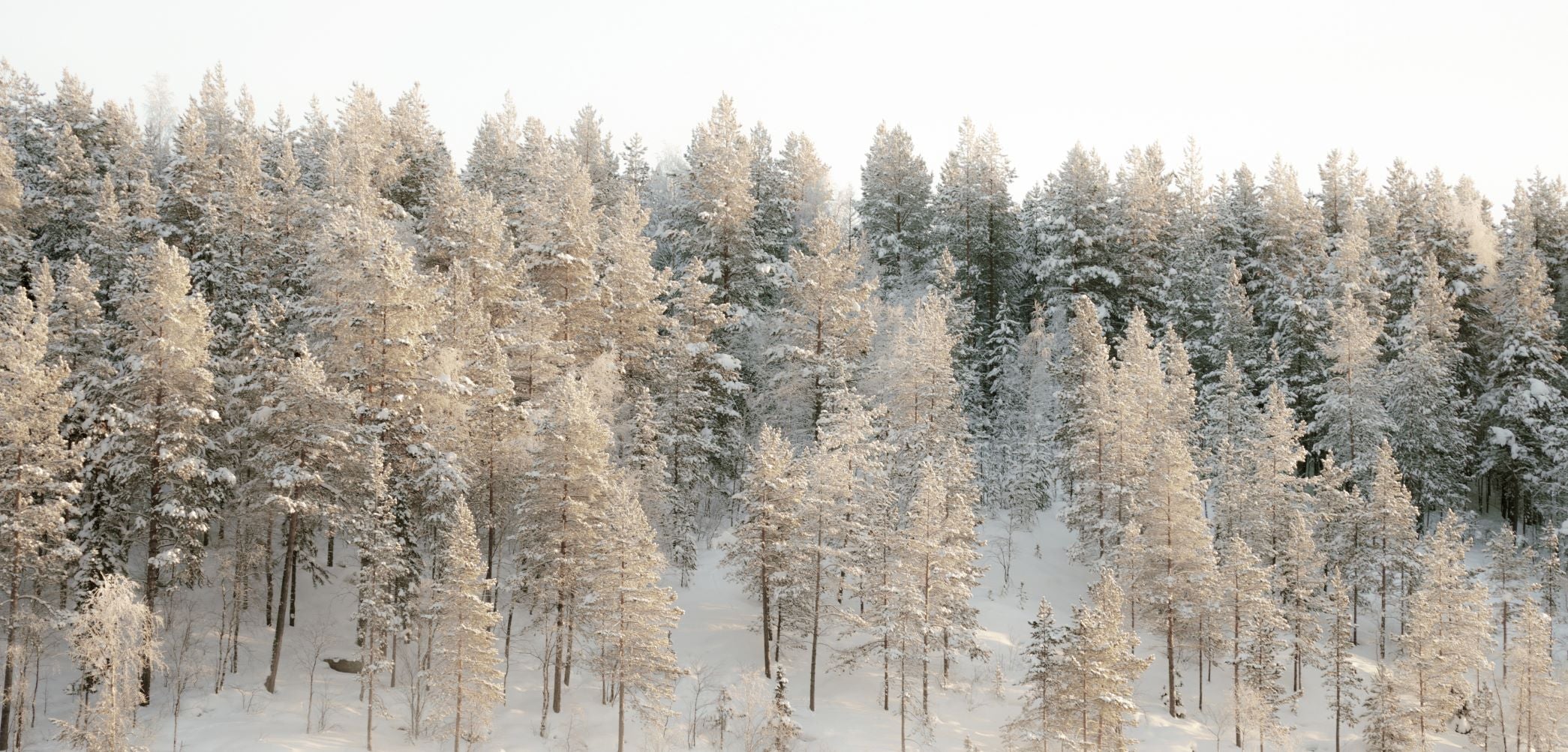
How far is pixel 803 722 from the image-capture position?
32.5 m

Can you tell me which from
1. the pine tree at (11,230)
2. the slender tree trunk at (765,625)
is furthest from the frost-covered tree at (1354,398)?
the pine tree at (11,230)

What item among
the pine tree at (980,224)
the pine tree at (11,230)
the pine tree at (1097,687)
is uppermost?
the pine tree at (980,224)

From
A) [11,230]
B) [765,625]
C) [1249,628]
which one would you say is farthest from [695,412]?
[11,230]

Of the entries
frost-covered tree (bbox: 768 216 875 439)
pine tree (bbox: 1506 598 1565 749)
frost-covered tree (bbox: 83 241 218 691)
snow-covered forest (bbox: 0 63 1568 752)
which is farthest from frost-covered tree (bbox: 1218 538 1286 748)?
frost-covered tree (bbox: 83 241 218 691)

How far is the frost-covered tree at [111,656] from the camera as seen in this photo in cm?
2492

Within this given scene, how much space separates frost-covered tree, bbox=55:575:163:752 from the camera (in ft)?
81.8

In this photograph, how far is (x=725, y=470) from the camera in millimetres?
46531

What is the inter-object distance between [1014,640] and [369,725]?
24440 mm

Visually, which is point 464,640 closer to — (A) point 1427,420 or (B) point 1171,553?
(B) point 1171,553

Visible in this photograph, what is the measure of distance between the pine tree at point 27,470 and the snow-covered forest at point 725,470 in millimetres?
138

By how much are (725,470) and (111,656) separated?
1040 inches

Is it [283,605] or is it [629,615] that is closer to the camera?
[283,605]

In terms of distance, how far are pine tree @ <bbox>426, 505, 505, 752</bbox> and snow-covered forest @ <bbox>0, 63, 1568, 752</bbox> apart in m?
0.14

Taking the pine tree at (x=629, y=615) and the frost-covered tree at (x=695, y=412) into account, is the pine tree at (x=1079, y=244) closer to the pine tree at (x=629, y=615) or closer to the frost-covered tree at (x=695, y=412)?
the frost-covered tree at (x=695, y=412)
